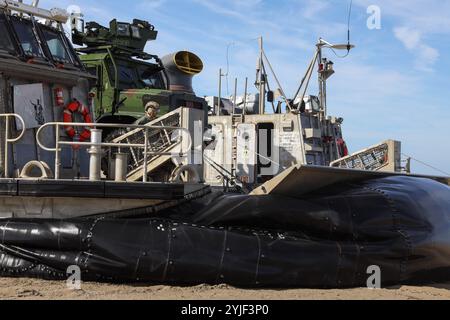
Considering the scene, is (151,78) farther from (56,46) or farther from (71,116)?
(71,116)

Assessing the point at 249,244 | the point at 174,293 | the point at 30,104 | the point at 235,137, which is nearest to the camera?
the point at 174,293

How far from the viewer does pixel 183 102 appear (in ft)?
38.4

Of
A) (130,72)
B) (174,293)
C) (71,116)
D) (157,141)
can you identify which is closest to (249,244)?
(174,293)

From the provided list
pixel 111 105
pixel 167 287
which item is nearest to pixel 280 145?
pixel 111 105

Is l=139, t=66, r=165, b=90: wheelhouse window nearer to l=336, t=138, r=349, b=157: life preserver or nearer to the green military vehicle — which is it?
the green military vehicle

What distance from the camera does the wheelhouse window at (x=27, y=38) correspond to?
681 centimetres

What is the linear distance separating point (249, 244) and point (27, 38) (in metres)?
3.64

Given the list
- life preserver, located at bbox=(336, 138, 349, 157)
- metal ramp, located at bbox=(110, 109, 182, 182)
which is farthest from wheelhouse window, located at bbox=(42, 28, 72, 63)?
life preserver, located at bbox=(336, 138, 349, 157)

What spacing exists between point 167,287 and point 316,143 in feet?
28.1

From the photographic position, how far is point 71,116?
700 centimetres

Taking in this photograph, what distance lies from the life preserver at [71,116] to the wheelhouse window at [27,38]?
2.14 ft

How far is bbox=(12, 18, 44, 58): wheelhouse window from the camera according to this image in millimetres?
6812
